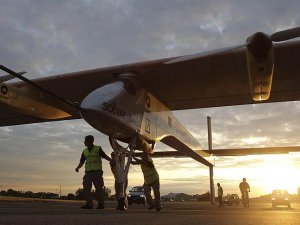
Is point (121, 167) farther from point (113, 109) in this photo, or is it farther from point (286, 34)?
point (286, 34)

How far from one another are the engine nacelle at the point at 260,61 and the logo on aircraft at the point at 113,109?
3.79m

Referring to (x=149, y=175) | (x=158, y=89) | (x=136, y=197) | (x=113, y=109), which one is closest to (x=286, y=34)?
(x=113, y=109)

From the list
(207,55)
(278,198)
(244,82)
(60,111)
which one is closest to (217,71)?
(244,82)

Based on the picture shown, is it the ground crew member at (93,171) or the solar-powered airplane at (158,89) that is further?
the ground crew member at (93,171)

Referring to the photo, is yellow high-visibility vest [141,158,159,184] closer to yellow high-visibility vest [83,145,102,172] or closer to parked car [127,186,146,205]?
yellow high-visibility vest [83,145,102,172]

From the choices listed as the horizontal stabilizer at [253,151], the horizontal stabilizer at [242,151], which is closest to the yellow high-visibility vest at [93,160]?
the horizontal stabilizer at [242,151]

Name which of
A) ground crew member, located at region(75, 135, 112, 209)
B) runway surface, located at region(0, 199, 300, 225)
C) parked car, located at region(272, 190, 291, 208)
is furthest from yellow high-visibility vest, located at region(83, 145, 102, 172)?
parked car, located at region(272, 190, 291, 208)

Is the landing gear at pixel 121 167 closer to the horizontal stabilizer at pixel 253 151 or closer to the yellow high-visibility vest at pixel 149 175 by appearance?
the yellow high-visibility vest at pixel 149 175

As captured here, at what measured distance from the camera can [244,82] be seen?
13.2 m

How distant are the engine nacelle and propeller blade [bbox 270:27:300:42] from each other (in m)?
0.23

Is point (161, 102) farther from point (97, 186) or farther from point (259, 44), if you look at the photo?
point (259, 44)

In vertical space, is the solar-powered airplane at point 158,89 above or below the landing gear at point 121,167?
above

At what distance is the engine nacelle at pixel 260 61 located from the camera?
904 cm

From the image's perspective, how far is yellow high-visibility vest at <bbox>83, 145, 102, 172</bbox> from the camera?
10445 millimetres
